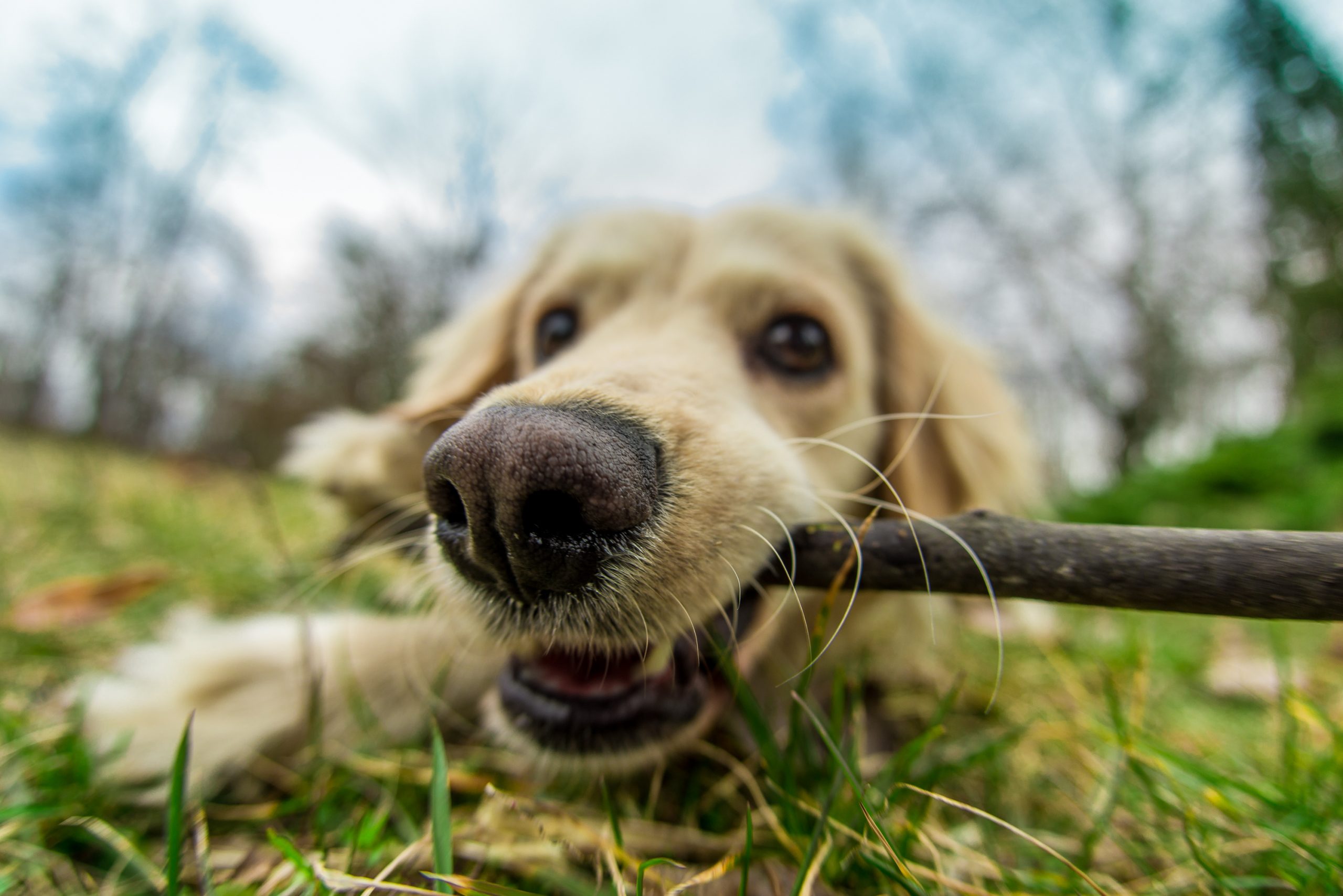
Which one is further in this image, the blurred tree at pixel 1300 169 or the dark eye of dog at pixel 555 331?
the blurred tree at pixel 1300 169

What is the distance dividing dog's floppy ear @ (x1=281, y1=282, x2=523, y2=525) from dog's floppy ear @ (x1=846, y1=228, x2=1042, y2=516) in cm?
129

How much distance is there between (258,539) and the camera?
13.3 ft

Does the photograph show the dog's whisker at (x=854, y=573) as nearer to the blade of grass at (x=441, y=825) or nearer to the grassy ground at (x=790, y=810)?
the grassy ground at (x=790, y=810)

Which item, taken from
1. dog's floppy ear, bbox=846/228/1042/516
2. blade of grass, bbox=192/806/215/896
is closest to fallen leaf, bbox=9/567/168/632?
blade of grass, bbox=192/806/215/896

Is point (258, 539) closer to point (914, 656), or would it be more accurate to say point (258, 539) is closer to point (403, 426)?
point (403, 426)

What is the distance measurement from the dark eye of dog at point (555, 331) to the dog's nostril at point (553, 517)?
1256 millimetres

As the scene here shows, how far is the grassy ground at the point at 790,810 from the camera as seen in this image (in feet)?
3.11

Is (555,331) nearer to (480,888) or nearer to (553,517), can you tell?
(553,517)

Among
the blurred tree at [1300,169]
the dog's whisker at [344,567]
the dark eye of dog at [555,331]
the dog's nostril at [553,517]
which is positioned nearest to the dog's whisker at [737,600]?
the dog's nostril at [553,517]

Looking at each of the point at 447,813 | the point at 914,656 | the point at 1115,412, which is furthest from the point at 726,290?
the point at 1115,412

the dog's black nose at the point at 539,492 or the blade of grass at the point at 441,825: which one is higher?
the dog's black nose at the point at 539,492

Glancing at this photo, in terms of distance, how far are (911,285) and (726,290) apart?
902mm

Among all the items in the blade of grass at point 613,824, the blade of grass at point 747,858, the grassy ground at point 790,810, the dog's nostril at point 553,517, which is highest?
the dog's nostril at point 553,517

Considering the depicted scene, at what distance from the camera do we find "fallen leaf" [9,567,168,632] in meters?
1.94
